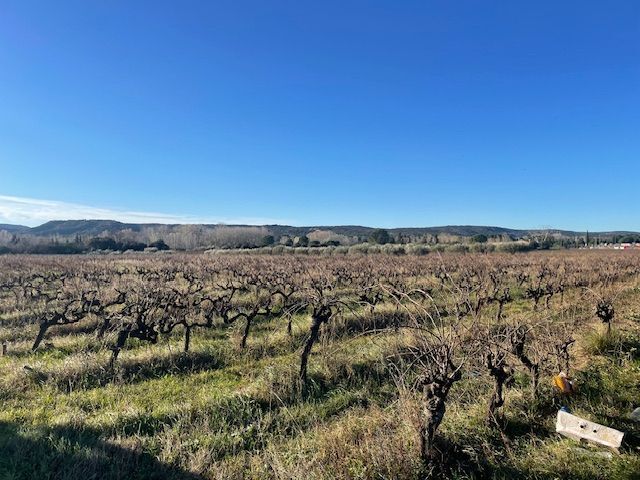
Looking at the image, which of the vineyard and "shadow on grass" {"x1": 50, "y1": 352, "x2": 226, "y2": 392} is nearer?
the vineyard

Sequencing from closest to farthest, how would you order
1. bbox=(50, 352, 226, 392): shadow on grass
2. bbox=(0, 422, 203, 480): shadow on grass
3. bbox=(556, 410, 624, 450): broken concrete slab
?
bbox=(556, 410, 624, 450): broken concrete slab → bbox=(0, 422, 203, 480): shadow on grass → bbox=(50, 352, 226, 392): shadow on grass

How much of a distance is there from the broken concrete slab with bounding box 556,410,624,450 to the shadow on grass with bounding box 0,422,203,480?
153 inches

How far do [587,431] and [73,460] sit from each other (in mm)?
5504

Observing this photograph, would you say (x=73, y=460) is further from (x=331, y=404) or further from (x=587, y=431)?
(x=587, y=431)

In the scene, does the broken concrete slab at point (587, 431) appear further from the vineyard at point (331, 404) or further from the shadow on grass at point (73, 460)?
the shadow on grass at point (73, 460)

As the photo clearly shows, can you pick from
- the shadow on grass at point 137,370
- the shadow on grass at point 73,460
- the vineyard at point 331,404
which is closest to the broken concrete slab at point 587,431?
the vineyard at point 331,404

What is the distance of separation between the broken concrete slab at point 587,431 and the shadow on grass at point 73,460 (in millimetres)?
3891

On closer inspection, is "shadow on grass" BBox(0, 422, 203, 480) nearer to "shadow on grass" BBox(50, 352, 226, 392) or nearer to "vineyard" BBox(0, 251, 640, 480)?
"vineyard" BBox(0, 251, 640, 480)

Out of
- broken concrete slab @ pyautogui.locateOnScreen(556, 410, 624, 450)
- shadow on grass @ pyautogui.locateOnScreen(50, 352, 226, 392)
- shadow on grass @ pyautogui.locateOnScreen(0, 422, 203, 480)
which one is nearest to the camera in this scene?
broken concrete slab @ pyautogui.locateOnScreen(556, 410, 624, 450)

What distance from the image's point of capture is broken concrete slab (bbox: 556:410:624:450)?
12.2 feet

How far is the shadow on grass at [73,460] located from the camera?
14.0ft

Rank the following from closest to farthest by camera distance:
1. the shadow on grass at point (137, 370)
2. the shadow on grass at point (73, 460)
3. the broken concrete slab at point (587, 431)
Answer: the broken concrete slab at point (587, 431) → the shadow on grass at point (73, 460) → the shadow on grass at point (137, 370)

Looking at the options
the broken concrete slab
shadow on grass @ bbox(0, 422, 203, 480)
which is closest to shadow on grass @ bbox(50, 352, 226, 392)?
shadow on grass @ bbox(0, 422, 203, 480)

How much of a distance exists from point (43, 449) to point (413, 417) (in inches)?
173
